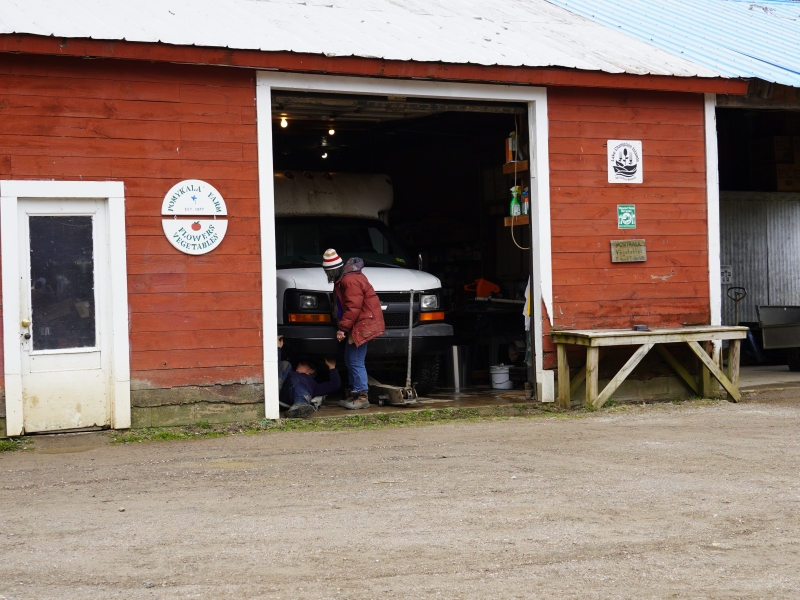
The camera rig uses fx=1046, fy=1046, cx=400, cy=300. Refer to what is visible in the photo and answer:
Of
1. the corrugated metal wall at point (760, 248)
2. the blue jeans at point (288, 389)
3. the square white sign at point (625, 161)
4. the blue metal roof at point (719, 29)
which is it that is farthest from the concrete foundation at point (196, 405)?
the corrugated metal wall at point (760, 248)

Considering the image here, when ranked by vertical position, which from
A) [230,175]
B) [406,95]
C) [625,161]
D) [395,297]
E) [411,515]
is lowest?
[411,515]

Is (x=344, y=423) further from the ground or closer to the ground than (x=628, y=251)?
closer to the ground

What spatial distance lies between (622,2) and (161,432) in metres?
10.4

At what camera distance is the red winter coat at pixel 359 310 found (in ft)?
34.9

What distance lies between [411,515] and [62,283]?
4.74 meters

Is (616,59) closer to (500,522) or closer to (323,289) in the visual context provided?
(323,289)

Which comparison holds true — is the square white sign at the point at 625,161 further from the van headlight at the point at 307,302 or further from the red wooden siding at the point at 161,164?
the red wooden siding at the point at 161,164

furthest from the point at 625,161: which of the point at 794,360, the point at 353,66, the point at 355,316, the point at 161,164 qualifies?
the point at 794,360

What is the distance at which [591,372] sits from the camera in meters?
10.9

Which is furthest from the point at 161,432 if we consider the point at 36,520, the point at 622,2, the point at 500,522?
the point at 622,2

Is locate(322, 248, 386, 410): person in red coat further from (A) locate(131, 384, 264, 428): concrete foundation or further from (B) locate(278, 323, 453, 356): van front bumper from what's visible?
(A) locate(131, 384, 264, 428): concrete foundation

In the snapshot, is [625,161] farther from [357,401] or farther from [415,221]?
[415,221]

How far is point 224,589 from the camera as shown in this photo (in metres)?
4.69

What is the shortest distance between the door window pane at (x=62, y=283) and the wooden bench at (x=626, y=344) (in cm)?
485
